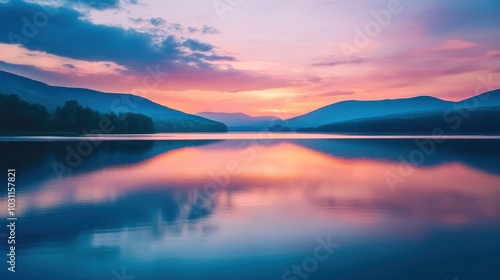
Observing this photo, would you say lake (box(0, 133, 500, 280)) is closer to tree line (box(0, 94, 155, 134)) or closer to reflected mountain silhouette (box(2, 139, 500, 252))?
reflected mountain silhouette (box(2, 139, 500, 252))

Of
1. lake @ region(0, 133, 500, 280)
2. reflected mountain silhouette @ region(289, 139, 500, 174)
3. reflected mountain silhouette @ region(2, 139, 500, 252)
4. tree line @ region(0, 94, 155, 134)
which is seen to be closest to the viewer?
lake @ region(0, 133, 500, 280)

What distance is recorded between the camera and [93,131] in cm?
11831

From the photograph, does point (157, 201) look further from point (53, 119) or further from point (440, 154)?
point (53, 119)

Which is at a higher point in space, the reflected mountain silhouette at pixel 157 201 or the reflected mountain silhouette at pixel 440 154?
the reflected mountain silhouette at pixel 440 154

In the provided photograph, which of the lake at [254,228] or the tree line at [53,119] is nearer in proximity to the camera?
the lake at [254,228]

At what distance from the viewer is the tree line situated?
90688mm

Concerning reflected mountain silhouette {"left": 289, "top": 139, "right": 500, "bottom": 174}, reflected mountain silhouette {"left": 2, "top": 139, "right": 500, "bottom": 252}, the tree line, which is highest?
the tree line

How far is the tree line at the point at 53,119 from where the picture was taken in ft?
298

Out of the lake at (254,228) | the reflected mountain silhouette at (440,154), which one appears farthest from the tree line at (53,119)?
the lake at (254,228)

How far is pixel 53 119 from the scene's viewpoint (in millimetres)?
107812

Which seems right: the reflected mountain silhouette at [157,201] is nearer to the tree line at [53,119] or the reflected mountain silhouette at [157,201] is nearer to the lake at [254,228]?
the lake at [254,228]

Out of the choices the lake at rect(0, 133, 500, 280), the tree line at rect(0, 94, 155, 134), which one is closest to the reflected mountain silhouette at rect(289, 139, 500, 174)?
the lake at rect(0, 133, 500, 280)

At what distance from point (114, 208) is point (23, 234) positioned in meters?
4.87

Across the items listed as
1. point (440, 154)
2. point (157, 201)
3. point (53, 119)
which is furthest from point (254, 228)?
point (53, 119)
